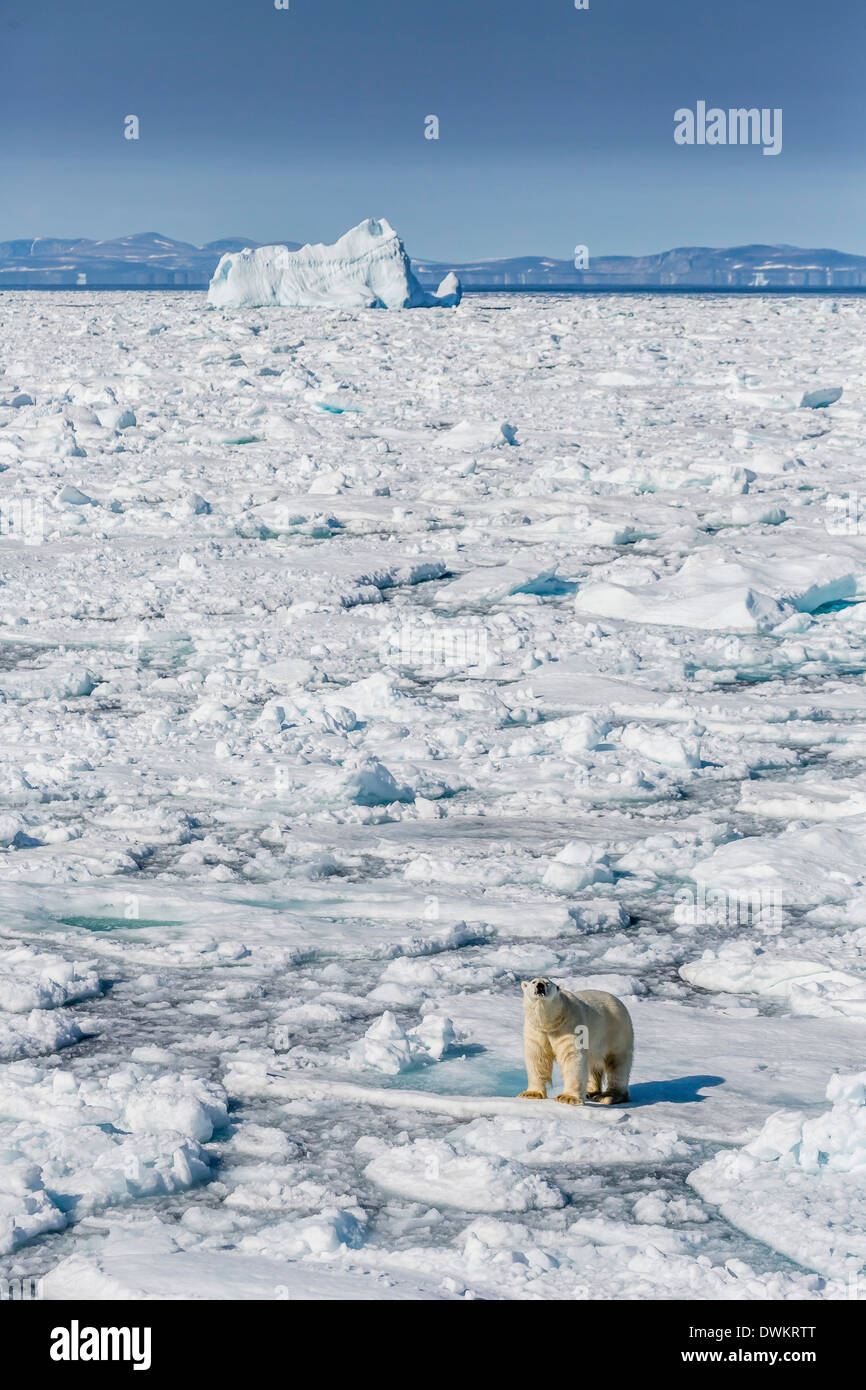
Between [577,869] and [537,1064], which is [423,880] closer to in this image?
[577,869]

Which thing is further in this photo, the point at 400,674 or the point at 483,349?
the point at 483,349

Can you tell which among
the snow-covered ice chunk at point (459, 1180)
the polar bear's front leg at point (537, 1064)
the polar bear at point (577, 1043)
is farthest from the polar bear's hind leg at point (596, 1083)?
the snow-covered ice chunk at point (459, 1180)

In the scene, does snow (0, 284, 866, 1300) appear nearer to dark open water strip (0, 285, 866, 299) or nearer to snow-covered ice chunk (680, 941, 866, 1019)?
snow-covered ice chunk (680, 941, 866, 1019)

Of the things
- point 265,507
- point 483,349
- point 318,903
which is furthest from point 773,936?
point 483,349

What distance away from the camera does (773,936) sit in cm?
509

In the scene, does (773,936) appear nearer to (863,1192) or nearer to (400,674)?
(863,1192)

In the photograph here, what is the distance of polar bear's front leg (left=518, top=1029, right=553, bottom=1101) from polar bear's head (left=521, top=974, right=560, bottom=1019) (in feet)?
0.36

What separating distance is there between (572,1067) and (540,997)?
0.93 ft

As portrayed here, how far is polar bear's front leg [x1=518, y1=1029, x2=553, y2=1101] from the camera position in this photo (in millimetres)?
3736

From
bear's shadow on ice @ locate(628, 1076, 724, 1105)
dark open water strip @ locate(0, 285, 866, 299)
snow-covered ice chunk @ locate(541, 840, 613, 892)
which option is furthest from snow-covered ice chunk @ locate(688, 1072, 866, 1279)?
dark open water strip @ locate(0, 285, 866, 299)

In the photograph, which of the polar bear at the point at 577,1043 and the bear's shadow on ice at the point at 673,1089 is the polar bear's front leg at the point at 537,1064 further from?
the bear's shadow on ice at the point at 673,1089

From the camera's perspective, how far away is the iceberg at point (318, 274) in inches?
1964

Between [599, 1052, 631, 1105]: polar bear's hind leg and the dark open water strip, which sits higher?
the dark open water strip

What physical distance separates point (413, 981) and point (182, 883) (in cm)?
124
